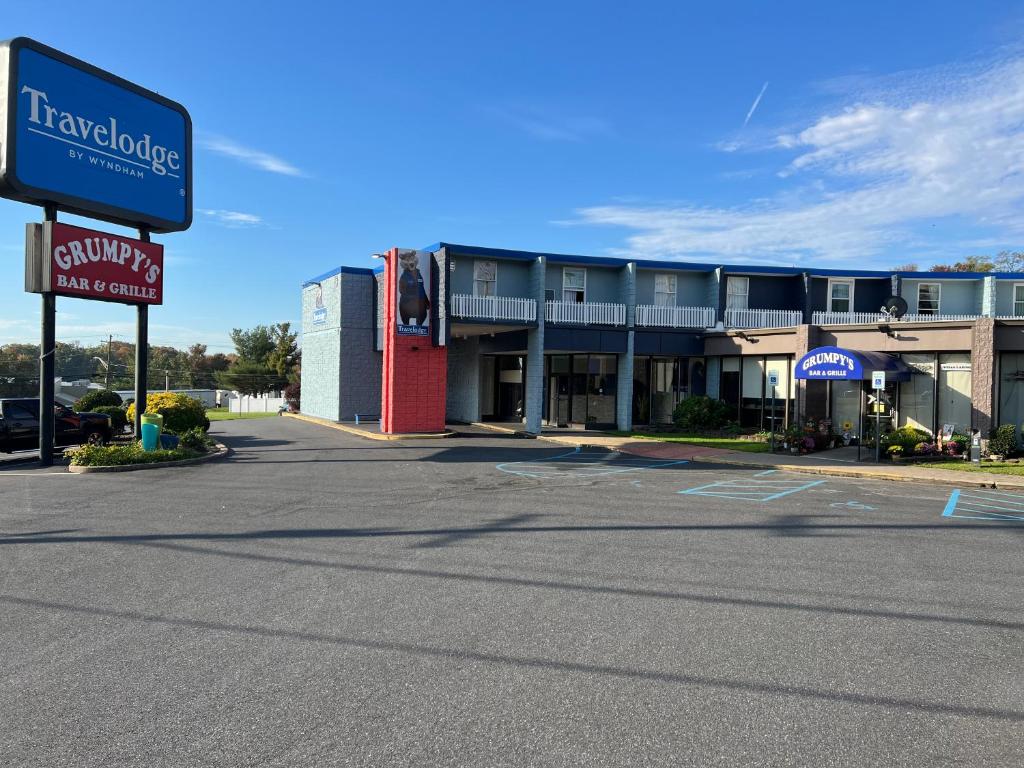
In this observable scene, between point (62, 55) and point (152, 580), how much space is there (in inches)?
591

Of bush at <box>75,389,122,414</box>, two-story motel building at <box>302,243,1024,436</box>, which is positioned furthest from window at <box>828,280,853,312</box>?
bush at <box>75,389,122,414</box>

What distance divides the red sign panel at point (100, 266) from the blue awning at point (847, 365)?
60.0 feet

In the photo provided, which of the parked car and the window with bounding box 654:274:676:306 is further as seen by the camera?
the window with bounding box 654:274:676:306

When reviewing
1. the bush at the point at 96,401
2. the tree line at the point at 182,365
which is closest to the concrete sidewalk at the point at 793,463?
the bush at the point at 96,401

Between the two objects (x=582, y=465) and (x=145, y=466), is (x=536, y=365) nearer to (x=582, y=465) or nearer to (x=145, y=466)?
(x=582, y=465)

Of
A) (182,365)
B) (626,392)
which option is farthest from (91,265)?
(182,365)

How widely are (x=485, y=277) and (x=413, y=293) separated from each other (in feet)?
13.0

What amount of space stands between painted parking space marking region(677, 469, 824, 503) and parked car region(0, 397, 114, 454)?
646 inches

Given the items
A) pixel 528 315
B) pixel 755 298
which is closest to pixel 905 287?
pixel 755 298

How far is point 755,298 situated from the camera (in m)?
31.6

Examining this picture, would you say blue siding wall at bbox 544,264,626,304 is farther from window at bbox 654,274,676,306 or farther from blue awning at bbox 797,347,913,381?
blue awning at bbox 797,347,913,381

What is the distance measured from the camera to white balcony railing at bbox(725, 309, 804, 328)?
1201 inches

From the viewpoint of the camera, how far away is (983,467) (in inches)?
711

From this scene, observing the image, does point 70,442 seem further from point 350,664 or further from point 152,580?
point 350,664
